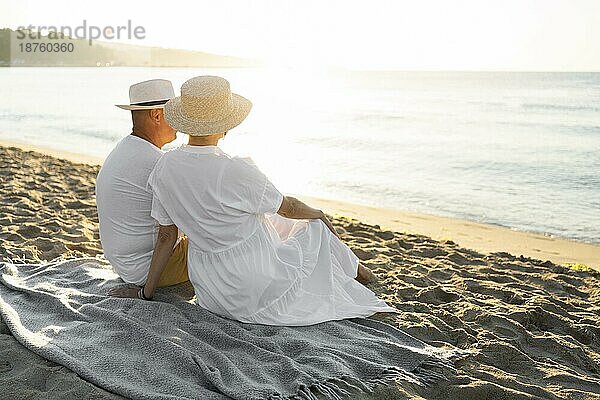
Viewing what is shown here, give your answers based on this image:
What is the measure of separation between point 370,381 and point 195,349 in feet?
2.73

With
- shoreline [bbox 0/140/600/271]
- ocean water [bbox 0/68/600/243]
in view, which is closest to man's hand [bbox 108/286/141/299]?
shoreline [bbox 0/140/600/271]

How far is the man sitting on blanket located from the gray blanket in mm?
211

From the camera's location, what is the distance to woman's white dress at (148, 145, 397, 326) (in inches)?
135

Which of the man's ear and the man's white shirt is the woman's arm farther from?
the man's ear

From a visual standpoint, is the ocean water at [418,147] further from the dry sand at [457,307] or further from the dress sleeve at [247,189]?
the dress sleeve at [247,189]

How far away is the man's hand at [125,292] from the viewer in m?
3.87

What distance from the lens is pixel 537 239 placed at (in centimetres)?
749

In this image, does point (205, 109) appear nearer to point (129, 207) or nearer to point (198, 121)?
point (198, 121)

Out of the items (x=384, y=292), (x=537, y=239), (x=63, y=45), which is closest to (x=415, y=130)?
(x=537, y=239)

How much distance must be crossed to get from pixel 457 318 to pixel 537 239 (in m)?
3.93

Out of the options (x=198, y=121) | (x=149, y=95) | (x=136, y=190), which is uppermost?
(x=149, y=95)

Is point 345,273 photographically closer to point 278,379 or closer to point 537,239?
point 278,379

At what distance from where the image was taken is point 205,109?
3.46 meters

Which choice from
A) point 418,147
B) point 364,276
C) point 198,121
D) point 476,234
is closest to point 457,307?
point 364,276
